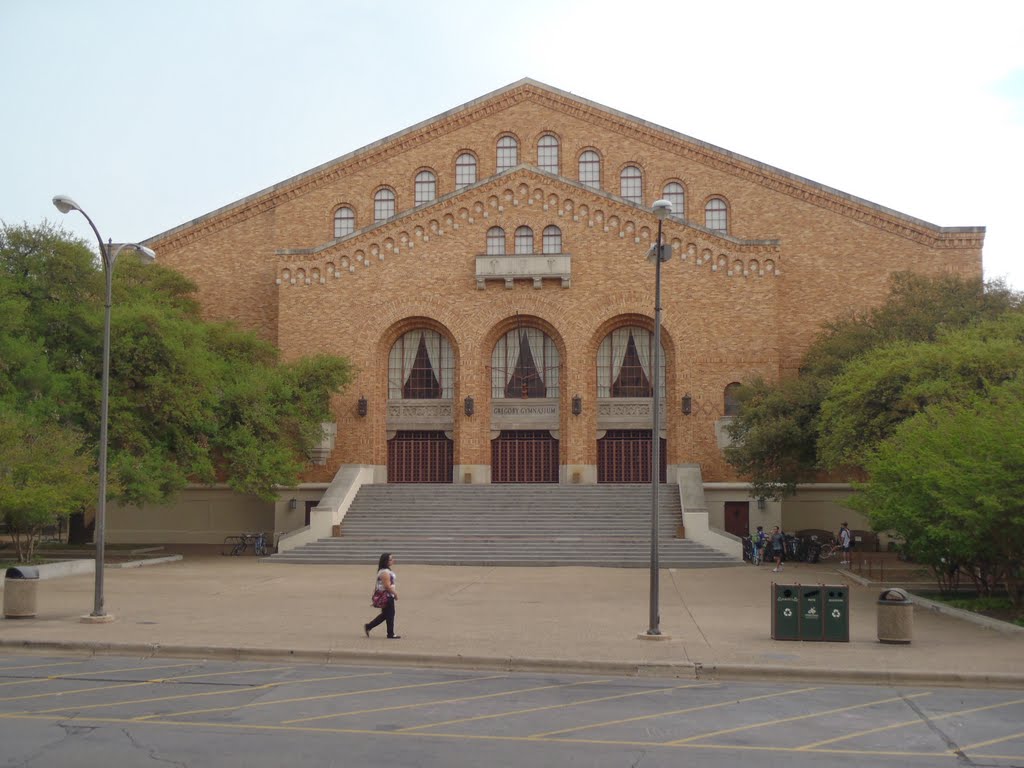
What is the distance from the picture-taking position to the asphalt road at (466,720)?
10.0 metres

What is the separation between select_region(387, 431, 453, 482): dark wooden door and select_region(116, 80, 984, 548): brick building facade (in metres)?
0.06

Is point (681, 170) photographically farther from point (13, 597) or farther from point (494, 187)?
point (13, 597)

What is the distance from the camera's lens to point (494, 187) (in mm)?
41125

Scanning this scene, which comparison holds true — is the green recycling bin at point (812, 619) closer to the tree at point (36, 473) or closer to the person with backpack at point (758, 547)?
the person with backpack at point (758, 547)

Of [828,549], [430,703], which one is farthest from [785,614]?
[828,549]

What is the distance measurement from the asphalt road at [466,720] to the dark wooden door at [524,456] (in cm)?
2621

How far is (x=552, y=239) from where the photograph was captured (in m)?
40.9

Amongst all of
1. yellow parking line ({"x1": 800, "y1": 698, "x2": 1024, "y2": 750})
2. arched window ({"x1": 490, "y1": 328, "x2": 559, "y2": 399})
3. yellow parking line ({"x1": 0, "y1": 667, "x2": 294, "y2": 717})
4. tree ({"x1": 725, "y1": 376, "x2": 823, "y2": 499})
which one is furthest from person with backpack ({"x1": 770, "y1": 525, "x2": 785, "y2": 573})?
yellow parking line ({"x1": 0, "y1": 667, "x2": 294, "y2": 717})

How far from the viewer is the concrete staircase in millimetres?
32719

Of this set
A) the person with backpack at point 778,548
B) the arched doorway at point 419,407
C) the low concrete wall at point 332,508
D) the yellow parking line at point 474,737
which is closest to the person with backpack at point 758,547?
the person with backpack at point 778,548

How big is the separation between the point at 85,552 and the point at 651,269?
2239cm

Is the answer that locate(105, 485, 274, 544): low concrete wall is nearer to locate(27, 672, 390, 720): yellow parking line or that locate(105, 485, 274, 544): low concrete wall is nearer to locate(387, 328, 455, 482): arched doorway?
→ locate(387, 328, 455, 482): arched doorway

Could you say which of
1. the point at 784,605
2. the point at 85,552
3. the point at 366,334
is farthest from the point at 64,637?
the point at 366,334

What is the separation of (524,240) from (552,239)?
1.09 m
